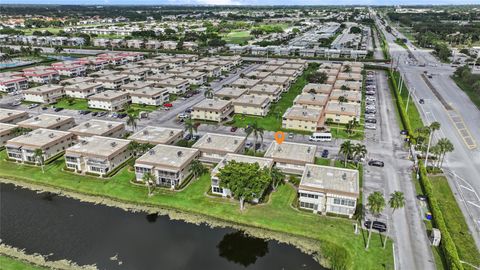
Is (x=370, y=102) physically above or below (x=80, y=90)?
below

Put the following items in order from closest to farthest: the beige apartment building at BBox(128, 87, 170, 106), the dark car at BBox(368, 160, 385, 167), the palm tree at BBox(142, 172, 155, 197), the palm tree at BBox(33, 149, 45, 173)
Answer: the palm tree at BBox(142, 172, 155, 197)
the palm tree at BBox(33, 149, 45, 173)
the dark car at BBox(368, 160, 385, 167)
the beige apartment building at BBox(128, 87, 170, 106)

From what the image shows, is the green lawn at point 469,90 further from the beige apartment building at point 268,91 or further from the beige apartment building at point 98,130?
the beige apartment building at point 98,130

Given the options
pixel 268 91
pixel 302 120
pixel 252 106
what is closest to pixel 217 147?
pixel 302 120

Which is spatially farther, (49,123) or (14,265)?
(49,123)

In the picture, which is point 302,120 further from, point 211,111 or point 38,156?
point 38,156

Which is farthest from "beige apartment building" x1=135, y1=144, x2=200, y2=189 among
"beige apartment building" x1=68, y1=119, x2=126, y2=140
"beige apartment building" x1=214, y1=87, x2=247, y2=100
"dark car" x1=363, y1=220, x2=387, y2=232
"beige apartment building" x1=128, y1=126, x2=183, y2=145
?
"beige apartment building" x1=214, y1=87, x2=247, y2=100

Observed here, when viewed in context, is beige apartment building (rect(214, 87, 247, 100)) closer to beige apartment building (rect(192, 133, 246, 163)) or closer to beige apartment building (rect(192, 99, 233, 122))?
beige apartment building (rect(192, 99, 233, 122))

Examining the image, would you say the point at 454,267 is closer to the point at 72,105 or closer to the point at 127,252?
the point at 127,252

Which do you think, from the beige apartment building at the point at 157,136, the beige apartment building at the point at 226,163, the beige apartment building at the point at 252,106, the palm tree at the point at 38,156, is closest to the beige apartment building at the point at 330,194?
the beige apartment building at the point at 226,163

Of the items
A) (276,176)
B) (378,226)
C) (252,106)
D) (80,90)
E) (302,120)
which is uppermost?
(80,90)
